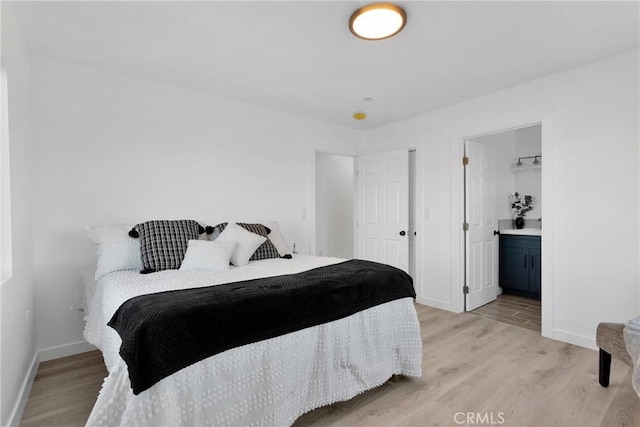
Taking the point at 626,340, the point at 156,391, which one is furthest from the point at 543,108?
the point at 156,391

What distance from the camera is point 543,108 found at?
117 inches

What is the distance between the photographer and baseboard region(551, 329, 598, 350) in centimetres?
270

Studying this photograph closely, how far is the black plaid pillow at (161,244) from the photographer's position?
2355 mm

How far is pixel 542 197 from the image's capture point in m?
2.96

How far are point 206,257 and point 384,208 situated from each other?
8.66 ft

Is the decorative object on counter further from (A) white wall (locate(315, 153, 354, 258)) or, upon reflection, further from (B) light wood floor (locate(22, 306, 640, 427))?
(A) white wall (locate(315, 153, 354, 258))

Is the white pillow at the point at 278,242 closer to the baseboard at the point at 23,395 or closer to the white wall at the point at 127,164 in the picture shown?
the white wall at the point at 127,164

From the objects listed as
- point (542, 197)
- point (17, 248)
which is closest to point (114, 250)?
point (17, 248)

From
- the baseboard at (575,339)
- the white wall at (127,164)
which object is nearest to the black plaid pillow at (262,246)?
the white wall at (127,164)

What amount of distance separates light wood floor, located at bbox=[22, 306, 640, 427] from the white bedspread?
13 centimetres

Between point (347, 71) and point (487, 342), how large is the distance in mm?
2649

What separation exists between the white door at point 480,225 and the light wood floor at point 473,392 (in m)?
1.10

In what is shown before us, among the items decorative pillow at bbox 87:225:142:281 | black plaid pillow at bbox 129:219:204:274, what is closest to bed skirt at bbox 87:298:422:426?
black plaid pillow at bbox 129:219:204:274

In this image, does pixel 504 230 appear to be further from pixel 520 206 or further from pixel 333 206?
pixel 333 206
